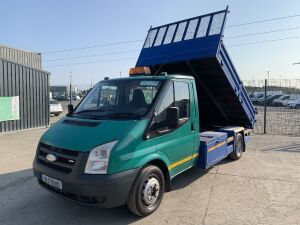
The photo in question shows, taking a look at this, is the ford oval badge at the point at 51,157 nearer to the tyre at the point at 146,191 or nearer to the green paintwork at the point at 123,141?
the green paintwork at the point at 123,141

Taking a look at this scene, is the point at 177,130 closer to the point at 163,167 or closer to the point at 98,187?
the point at 163,167

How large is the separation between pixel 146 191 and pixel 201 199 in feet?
4.16

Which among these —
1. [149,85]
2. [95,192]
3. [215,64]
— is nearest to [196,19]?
[215,64]

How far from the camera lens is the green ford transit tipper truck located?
13.2ft

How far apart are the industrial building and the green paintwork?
895 centimetres

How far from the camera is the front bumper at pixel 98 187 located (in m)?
3.91

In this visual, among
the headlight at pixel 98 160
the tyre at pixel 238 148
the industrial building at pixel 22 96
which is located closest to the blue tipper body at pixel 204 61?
the tyre at pixel 238 148

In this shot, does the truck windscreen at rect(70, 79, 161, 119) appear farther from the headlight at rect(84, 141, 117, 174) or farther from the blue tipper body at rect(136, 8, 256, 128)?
the blue tipper body at rect(136, 8, 256, 128)

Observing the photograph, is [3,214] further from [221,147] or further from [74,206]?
[221,147]

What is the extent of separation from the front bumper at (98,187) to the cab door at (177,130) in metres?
0.81

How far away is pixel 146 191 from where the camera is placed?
4.43m

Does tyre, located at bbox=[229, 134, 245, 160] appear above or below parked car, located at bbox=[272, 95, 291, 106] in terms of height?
below

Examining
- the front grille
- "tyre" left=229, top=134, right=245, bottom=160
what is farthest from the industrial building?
"tyre" left=229, top=134, right=245, bottom=160

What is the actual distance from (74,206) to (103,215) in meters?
0.60
